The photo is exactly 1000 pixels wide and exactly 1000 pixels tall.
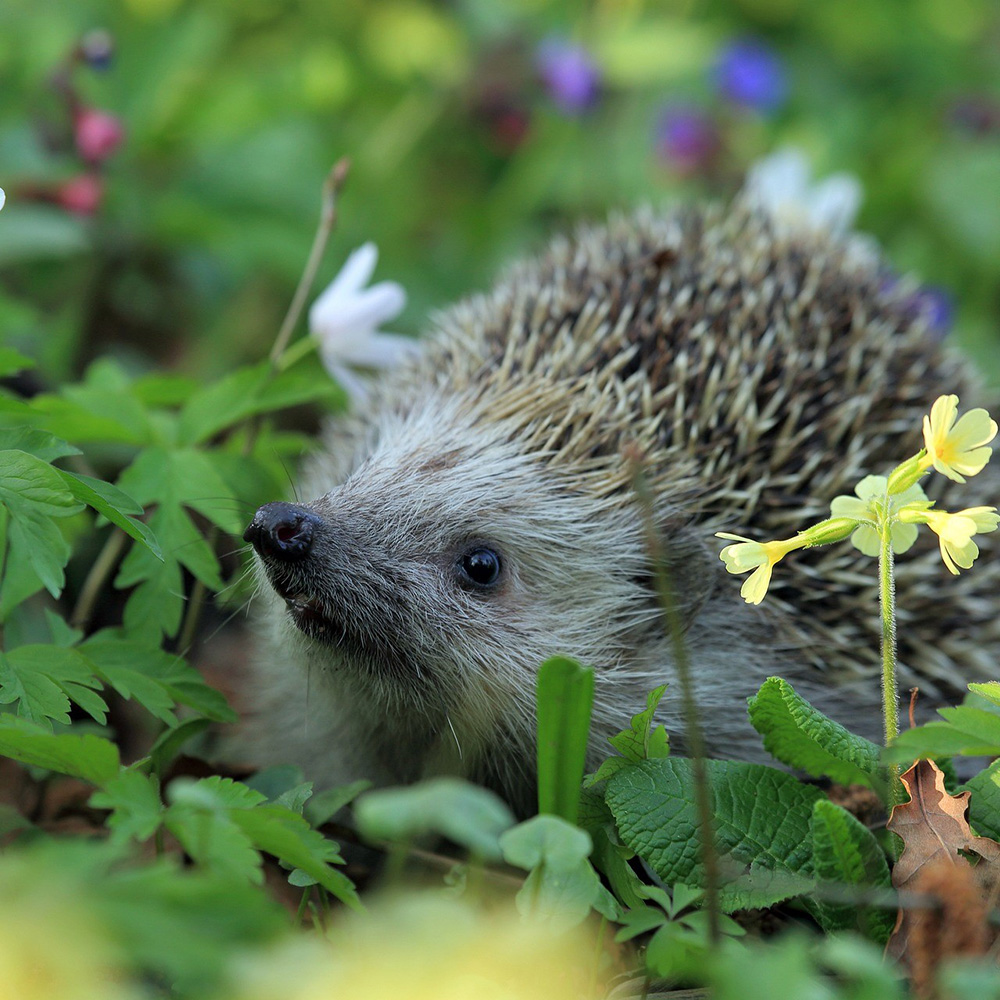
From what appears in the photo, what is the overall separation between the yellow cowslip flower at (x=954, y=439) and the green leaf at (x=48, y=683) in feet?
3.68

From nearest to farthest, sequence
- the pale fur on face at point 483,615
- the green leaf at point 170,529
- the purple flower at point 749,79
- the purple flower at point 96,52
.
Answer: the green leaf at point 170,529 → the pale fur on face at point 483,615 → the purple flower at point 96,52 → the purple flower at point 749,79

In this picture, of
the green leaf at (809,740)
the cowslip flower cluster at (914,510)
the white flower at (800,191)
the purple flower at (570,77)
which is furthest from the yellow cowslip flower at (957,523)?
the purple flower at (570,77)

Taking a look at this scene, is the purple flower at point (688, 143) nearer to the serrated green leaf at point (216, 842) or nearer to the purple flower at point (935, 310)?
the purple flower at point (935, 310)

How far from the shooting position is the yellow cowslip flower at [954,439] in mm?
1408

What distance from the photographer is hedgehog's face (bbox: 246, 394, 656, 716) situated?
1.77 meters

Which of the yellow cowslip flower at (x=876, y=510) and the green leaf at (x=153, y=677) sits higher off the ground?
the yellow cowslip flower at (x=876, y=510)

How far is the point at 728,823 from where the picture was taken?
4.94 ft

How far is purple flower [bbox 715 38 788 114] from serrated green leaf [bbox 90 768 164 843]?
346cm

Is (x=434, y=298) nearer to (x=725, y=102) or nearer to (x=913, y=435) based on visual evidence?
(x=725, y=102)

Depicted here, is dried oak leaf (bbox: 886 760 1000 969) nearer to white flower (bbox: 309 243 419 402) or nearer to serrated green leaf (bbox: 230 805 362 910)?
serrated green leaf (bbox: 230 805 362 910)

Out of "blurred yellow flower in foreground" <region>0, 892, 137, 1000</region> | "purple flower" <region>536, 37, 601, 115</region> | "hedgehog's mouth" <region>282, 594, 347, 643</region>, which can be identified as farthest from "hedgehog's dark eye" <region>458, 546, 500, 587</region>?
"purple flower" <region>536, 37, 601, 115</region>

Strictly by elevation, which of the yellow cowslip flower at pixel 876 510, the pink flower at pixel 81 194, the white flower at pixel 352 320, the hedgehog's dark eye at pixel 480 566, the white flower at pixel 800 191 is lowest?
the hedgehog's dark eye at pixel 480 566

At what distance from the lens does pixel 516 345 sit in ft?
7.29

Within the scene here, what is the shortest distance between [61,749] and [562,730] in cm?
62
